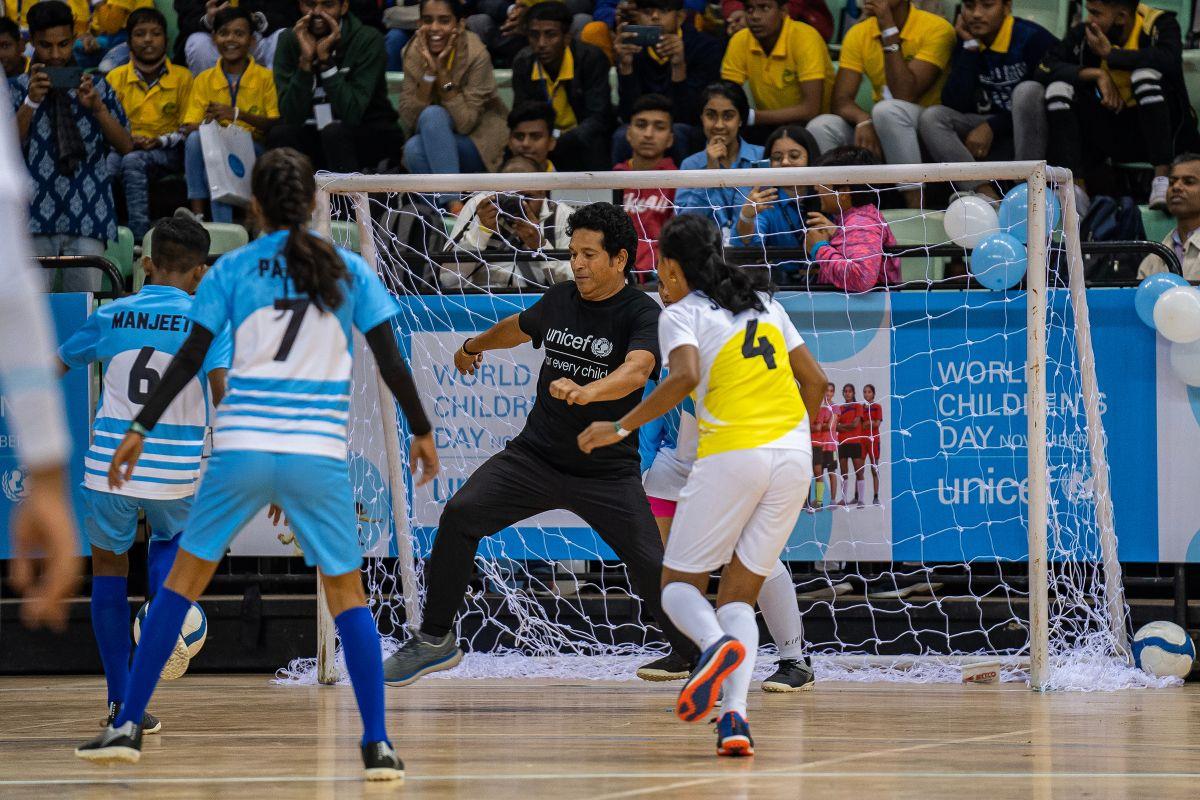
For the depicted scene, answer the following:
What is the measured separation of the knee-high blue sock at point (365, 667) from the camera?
14.6 ft

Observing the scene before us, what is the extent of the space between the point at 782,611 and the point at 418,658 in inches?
71.8

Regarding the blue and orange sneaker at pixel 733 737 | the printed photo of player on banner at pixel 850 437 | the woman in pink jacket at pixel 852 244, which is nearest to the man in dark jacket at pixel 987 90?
the woman in pink jacket at pixel 852 244

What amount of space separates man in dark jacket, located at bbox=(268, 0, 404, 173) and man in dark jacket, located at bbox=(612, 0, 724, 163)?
175cm

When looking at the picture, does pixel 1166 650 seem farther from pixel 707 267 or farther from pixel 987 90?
pixel 987 90

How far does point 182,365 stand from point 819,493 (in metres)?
4.35

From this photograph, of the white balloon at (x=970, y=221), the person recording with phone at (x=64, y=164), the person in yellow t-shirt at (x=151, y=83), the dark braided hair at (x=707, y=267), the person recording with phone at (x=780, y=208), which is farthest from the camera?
the person in yellow t-shirt at (x=151, y=83)

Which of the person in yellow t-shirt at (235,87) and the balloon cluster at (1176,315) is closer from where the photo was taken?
the balloon cluster at (1176,315)

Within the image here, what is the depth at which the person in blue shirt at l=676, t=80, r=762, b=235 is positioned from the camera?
9023mm

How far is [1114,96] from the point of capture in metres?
9.66

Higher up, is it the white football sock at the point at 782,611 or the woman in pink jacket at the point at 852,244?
the woman in pink jacket at the point at 852,244

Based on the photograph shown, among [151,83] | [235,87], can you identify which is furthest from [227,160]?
[151,83]

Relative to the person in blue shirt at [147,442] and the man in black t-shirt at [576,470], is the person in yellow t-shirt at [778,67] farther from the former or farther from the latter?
the person in blue shirt at [147,442]

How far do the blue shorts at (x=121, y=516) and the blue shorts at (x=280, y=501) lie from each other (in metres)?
1.59

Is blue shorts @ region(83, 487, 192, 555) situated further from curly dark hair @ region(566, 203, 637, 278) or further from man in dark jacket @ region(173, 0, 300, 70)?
man in dark jacket @ region(173, 0, 300, 70)
